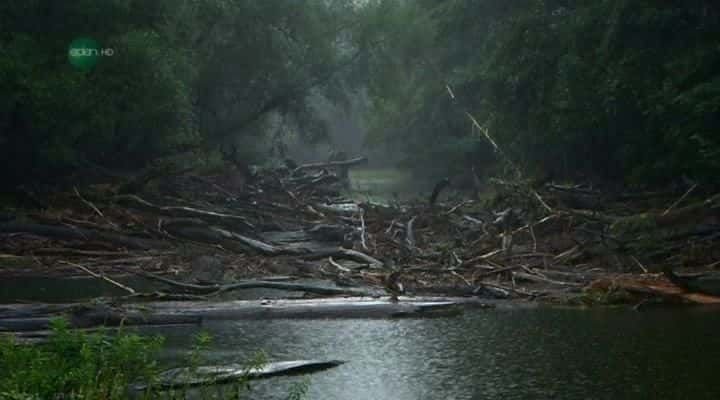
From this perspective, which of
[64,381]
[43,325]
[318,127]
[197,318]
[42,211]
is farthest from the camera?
A: [318,127]

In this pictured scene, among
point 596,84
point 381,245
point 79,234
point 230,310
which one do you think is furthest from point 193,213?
point 596,84

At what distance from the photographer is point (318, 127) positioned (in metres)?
39.9

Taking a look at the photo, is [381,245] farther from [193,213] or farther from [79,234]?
[79,234]

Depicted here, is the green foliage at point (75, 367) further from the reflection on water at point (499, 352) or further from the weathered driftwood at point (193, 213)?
the weathered driftwood at point (193, 213)

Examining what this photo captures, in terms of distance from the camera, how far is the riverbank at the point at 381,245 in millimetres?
14227

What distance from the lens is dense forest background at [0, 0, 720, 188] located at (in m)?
20.9

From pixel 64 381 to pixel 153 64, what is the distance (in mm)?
17077

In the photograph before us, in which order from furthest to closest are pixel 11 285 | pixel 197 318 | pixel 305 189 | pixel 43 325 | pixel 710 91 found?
pixel 305 189
pixel 710 91
pixel 11 285
pixel 197 318
pixel 43 325

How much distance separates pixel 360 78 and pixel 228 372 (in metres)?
32.2

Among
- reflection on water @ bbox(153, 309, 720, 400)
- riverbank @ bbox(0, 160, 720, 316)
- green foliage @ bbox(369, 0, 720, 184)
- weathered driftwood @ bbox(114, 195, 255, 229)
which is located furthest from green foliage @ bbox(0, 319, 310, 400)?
green foliage @ bbox(369, 0, 720, 184)

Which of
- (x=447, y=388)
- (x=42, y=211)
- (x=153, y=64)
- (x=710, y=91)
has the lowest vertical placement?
(x=447, y=388)

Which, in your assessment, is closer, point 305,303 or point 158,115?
point 305,303

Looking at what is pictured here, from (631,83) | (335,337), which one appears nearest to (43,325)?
(335,337)

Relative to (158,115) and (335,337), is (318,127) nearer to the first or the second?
(158,115)
